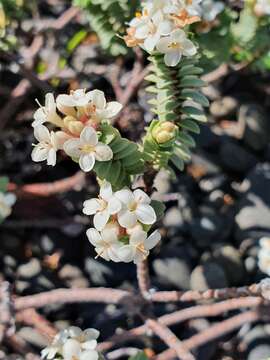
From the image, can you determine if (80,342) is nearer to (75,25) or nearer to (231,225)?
(231,225)

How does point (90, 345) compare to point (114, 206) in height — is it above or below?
below

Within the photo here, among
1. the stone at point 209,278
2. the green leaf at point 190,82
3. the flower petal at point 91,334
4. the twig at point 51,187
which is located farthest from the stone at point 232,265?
the green leaf at point 190,82

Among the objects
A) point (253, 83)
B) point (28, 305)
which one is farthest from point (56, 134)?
point (253, 83)

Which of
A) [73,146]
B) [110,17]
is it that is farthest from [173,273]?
[73,146]

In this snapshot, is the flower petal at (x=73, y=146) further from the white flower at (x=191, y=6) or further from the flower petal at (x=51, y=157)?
the white flower at (x=191, y=6)

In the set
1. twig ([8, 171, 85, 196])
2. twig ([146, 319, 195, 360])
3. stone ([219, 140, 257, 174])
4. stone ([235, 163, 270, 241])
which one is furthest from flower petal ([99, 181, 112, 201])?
stone ([219, 140, 257, 174])

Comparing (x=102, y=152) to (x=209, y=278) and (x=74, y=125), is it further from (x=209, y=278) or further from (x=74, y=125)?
(x=209, y=278)
